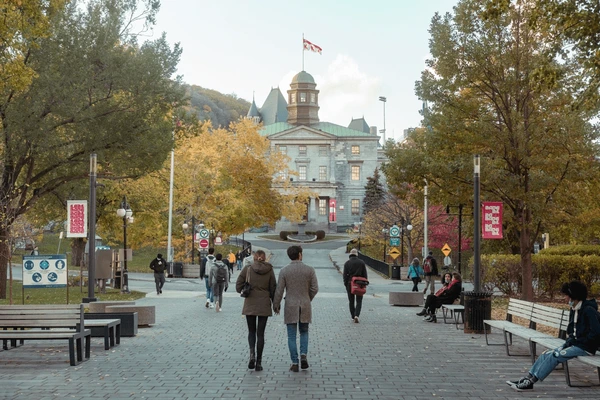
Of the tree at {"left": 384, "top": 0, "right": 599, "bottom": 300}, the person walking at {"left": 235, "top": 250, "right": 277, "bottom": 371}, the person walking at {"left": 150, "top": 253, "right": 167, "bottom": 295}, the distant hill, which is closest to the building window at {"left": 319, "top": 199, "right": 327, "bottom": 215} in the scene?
the distant hill

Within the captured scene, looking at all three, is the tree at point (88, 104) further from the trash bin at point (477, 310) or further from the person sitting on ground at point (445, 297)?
the trash bin at point (477, 310)

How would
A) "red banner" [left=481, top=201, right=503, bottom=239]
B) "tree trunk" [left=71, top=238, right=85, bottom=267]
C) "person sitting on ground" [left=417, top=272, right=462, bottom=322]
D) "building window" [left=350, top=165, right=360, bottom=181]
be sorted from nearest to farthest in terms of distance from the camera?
1. "person sitting on ground" [left=417, top=272, right=462, bottom=322]
2. "red banner" [left=481, top=201, right=503, bottom=239]
3. "tree trunk" [left=71, top=238, right=85, bottom=267]
4. "building window" [left=350, top=165, right=360, bottom=181]

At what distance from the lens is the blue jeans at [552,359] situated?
923 cm

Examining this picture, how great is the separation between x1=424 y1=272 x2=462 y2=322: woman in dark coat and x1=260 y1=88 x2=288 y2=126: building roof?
136023 millimetres

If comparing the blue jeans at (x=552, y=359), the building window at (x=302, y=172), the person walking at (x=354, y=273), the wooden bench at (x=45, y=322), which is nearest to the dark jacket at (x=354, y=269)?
the person walking at (x=354, y=273)

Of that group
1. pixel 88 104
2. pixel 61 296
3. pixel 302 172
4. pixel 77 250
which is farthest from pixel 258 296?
pixel 302 172

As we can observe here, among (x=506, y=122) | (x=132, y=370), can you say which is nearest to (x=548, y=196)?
(x=506, y=122)

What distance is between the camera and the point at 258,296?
35.7 ft

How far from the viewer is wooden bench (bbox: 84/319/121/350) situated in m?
12.8

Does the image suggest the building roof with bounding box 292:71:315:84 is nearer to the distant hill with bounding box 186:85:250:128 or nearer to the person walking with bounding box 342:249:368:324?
the distant hill with bounding box 186:85:250:128

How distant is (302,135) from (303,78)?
1234 centimetres

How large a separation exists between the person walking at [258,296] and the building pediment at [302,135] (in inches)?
3796

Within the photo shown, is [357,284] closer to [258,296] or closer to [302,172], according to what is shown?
[258,296]

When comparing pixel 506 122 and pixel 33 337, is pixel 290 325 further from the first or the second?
pixel 506 122
